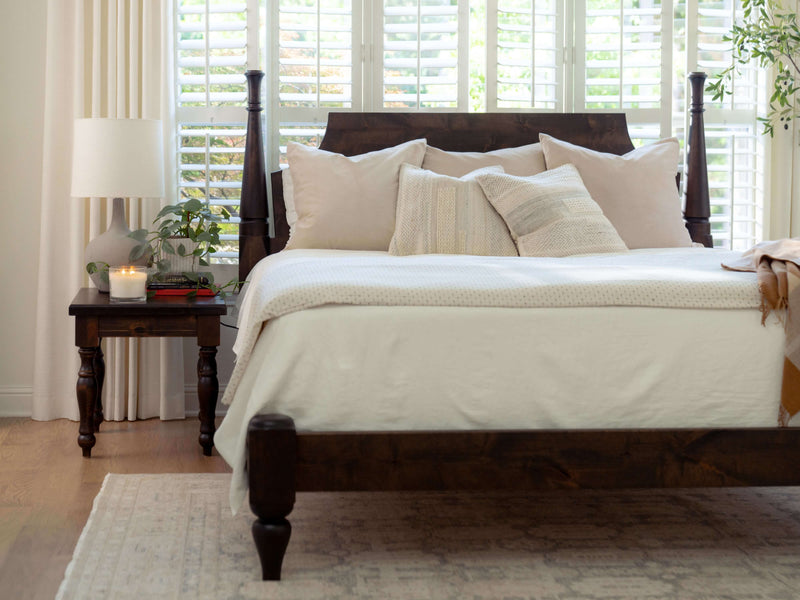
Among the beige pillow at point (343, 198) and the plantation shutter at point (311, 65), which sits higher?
the plantation shutter at point (311, 65)

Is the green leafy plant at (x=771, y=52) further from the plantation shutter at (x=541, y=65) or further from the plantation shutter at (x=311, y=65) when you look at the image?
the plantation shutter at (x=311, y=65)

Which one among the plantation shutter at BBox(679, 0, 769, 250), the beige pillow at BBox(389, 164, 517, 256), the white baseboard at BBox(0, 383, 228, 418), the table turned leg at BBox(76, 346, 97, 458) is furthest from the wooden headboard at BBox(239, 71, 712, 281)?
the white baseboard at BBox(0, 383, 228, 418)

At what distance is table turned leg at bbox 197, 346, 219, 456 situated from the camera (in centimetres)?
321

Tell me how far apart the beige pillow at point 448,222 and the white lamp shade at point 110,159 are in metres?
0.93

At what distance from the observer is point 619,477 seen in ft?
7.02

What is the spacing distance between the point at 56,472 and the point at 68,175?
126cm

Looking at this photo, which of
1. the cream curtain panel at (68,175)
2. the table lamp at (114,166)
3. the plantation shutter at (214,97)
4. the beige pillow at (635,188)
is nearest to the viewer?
the table lamp at (114,166)

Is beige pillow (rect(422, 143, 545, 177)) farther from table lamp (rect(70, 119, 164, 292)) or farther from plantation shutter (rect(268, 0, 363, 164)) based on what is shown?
table lamp (rect(70, 119, 164, 292))

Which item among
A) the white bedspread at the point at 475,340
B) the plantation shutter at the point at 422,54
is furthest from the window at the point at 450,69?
the white bedspread at the point at 475,340

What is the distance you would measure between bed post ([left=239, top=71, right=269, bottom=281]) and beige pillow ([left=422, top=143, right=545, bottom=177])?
658 millimetres

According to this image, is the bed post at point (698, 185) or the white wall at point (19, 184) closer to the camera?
the white wall at point (19, 184)

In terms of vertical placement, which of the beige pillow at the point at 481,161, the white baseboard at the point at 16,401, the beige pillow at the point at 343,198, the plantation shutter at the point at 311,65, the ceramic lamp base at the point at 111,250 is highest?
the plantation shutter at the point at 311,65

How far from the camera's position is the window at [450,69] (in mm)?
3820

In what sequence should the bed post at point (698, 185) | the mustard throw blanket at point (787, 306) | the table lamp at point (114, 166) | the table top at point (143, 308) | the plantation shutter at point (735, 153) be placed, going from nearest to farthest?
1. the mustard throw blanket at point (787, 306)
2. the table top at point (143, 308)
3. the table lamp at point (114, 166)
4. the bed post at point (698, 185)
5. the plantation shutter at point (735, 153)
